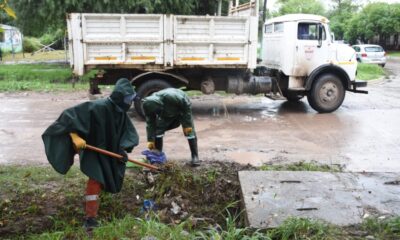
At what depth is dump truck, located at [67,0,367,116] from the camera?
8.98m

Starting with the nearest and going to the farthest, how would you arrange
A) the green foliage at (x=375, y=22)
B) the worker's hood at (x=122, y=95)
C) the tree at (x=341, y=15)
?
1. the worker's hood at (x=122, y=95)
2. the green foliage at (x=375, y=22)
3. the tree at (x=341, y=15)

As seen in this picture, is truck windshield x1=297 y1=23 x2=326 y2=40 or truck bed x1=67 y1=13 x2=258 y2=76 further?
truck windshield x1=297 y1=23 x2=326 y2=40

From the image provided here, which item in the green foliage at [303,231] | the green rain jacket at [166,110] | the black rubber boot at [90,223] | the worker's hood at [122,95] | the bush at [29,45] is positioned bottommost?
the black rubber boot at [90,223]

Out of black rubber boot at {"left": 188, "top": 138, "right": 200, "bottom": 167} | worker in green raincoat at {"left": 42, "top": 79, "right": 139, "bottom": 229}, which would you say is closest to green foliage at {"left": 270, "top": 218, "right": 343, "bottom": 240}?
worker in green raincoat at {"left": 42, "top": 79, "right": 139, "bottom": 229}

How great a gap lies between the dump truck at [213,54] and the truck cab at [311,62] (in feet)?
0.08

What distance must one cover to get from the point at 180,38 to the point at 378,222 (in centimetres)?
622

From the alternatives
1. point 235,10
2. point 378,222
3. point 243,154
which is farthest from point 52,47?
point 378,222

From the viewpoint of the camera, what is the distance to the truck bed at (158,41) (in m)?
8.93

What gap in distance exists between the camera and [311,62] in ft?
33.5

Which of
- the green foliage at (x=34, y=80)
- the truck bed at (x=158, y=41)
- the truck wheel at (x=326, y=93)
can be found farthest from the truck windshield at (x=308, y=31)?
the green foliage at (x=34, y=80)

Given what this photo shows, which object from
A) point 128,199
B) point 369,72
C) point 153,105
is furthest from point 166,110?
point 369,72

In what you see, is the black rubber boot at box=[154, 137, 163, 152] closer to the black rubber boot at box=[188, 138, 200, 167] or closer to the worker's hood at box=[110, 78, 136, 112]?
the black rubber boot at box=[188, 138, 200, 167]

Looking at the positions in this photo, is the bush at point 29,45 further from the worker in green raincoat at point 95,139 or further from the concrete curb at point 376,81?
the worker in green raincoat at point 95,139

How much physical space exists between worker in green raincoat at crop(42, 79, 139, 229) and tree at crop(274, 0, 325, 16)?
68.1 meters
